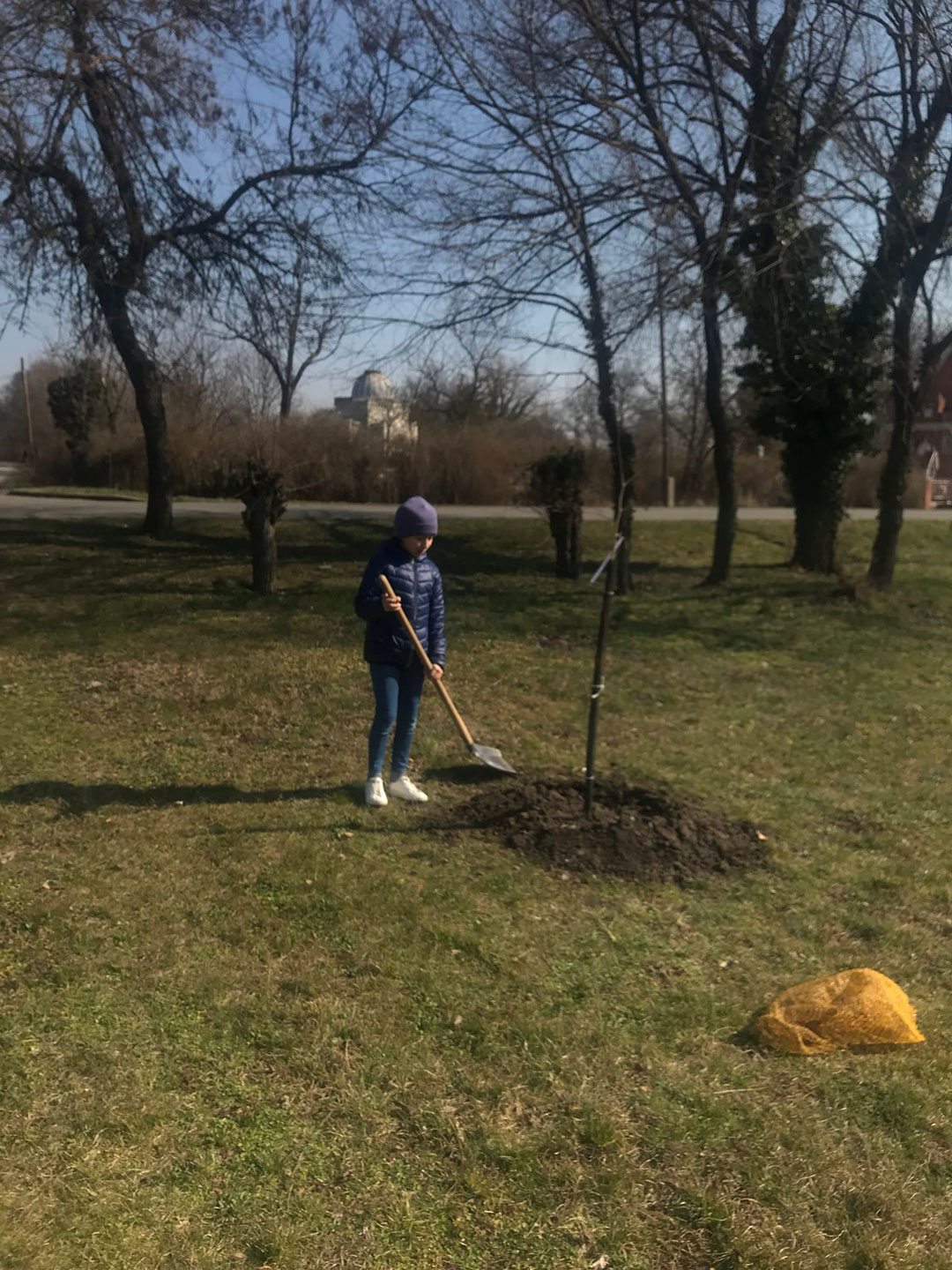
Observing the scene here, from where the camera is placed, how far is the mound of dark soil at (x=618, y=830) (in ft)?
16.2

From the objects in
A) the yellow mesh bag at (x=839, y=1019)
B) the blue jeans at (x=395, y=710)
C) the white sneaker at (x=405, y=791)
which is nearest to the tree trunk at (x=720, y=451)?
the blue jeans at (x=395, y=710)

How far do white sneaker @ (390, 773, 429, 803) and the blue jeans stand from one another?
0.04m

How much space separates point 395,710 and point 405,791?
522mm

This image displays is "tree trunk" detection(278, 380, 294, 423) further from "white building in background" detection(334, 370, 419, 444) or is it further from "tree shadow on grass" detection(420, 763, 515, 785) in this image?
"tree shadow on grass" detection(420, 763, 515, 785)

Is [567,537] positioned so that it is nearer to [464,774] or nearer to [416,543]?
[464,774]

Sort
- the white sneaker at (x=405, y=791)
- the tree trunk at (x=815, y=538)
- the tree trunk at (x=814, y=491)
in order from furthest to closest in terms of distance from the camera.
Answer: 1. the tree trunk at (x=815, y=538)
2. the tree trunk at (x=814, y=491)
3. the white sneaker at (x=405, y=791)

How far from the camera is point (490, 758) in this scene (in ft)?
19.9

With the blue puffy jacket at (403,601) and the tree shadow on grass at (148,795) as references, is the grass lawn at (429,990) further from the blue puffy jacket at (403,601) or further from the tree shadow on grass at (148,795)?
the blue puffy jacket at (403,601)

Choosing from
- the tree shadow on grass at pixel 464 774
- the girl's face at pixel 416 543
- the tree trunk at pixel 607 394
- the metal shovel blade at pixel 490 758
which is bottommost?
the tree shadow on grass at pixel 464 774

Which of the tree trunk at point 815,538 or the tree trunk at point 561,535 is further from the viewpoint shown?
the tree trunk at point 815,538

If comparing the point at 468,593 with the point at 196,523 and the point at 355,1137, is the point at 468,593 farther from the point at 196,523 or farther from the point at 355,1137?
the point at 355,1137

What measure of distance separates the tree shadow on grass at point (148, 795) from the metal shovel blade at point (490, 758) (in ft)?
2.47

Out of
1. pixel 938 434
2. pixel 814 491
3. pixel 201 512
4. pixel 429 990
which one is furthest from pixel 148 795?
pixel 938 434

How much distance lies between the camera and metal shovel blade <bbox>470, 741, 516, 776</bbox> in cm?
600
